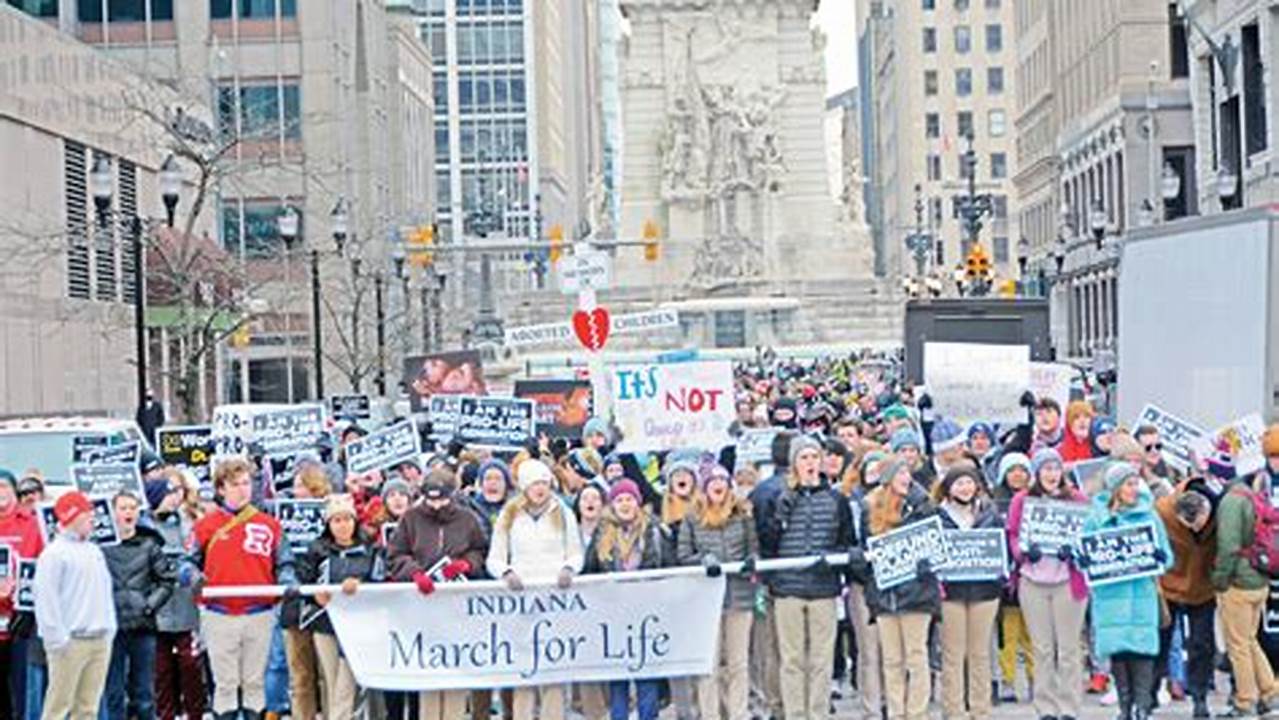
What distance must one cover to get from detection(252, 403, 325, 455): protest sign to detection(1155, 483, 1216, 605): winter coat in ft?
31.3

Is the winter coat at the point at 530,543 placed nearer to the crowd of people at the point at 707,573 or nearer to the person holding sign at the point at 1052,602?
the crowd of people at the point at 707,573

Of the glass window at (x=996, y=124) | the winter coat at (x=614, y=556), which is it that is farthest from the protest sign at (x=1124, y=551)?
the glass window at (x=996, y=124)

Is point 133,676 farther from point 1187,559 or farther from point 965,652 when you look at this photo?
point 1187,559

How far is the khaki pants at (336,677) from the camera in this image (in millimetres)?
17172

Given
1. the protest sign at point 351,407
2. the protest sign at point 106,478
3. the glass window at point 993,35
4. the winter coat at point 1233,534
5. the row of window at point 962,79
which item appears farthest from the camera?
the glass window at point 993,35

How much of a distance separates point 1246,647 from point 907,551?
2382 mm

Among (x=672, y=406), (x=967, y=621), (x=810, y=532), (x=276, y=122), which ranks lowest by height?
(x=967, y=621)

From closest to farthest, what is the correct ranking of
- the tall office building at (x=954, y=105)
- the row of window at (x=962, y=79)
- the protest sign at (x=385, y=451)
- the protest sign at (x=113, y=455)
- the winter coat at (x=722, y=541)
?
the winter coat at (x=722, y=541)
the protest sign at (x=113, y=455)
the protest sign at (x=385, y=451)
the tall office building at (x=954, y=105)
the row of window at (x=962, y=79)

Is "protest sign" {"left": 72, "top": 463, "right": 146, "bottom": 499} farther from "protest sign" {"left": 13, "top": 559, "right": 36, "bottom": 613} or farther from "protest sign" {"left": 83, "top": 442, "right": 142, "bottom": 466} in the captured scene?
"protest sign" {"left": 13, "top": 559, "right": 36, "bottom": 613}

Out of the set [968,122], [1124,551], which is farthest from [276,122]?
[968,122]

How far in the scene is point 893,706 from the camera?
56.4 ft

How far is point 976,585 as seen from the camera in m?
17.2

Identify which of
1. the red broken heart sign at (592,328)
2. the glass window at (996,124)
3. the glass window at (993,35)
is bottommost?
the red broken heart sign at (592,328)

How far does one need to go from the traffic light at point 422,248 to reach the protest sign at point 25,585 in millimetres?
59244
